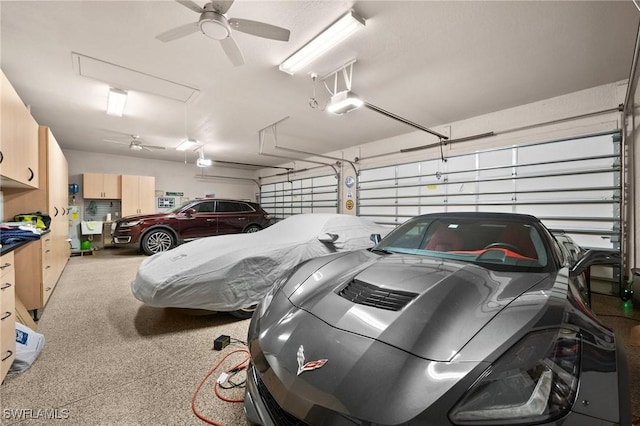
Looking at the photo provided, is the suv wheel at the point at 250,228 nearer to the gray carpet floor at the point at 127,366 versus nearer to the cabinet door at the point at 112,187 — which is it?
the cabinet door at the point at 112,187

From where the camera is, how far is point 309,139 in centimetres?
652

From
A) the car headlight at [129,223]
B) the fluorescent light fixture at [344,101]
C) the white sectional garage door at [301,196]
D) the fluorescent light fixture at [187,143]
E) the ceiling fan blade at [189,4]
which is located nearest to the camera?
the ceiling fan blade at [189,4]

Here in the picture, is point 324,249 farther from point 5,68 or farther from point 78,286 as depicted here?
point 5,68

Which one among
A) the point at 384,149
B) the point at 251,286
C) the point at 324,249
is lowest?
the point at 251,286

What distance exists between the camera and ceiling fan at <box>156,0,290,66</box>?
1.95 m

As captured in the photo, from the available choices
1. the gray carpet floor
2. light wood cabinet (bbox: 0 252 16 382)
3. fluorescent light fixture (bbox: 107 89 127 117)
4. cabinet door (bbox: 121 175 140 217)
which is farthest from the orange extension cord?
cabinet door (bbox: 121 175 140 217)

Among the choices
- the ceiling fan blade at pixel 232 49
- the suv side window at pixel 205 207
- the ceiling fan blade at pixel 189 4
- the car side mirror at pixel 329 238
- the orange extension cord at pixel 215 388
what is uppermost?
the ceiling fan blade at pixel 189 4

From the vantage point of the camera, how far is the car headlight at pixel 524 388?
73 centimetres

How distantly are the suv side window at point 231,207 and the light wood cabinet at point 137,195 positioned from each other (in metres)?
2.81

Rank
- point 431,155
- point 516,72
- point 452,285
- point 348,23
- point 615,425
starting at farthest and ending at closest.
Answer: point 431,155
point 516,72
point 348,23
point 452,285
point 615,425

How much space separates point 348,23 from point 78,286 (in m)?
5.21

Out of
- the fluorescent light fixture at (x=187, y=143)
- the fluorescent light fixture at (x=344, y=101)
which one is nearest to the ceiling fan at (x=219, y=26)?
the fluorescent light fixture at (x=344, y=101)

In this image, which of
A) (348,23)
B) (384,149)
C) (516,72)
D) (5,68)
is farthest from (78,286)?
(516,72)

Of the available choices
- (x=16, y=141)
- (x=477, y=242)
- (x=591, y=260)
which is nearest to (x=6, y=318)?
(x=16, y=141)
